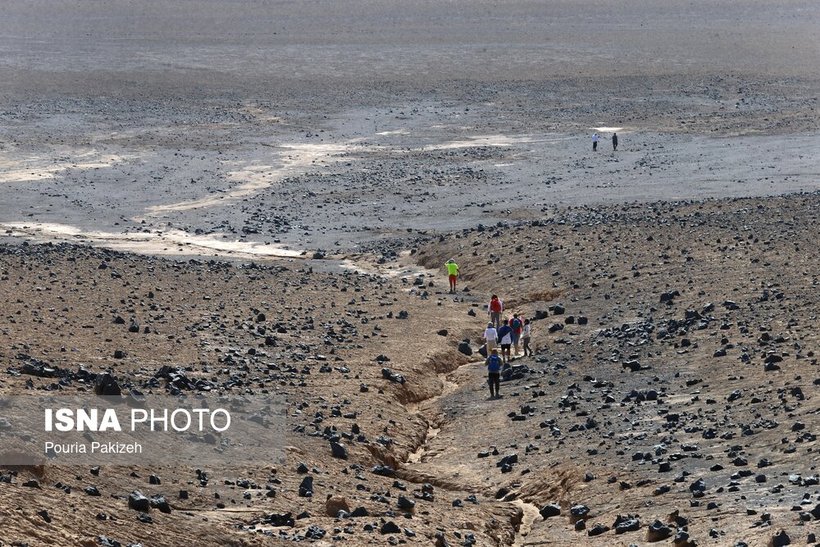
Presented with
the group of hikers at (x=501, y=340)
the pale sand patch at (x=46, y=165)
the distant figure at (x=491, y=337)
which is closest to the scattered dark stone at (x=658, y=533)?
the group of hikers at (x=501, y=340)

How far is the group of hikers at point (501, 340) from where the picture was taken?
21156mm

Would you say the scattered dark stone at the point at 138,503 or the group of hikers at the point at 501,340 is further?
the group of hikers at the point at 501,340

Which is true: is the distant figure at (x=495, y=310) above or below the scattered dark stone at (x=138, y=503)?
below

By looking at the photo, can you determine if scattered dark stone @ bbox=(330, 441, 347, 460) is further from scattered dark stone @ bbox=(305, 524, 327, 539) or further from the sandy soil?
scattered dark stone @ bbox=(305, 524, 327, 539)

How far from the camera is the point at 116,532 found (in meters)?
12.1

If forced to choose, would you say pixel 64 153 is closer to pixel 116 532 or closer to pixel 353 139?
pixel 353 139

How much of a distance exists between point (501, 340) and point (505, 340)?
0.23 metres

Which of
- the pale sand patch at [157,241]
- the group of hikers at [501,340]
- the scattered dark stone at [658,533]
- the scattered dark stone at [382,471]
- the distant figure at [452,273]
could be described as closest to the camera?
the scattered dark stone at [658,533]

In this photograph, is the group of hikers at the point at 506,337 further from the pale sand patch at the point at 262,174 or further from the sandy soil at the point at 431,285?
the pale sand patch at the point at 262,174

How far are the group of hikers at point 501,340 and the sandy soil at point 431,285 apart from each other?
1.36 feet

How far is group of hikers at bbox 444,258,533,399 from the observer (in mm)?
21156

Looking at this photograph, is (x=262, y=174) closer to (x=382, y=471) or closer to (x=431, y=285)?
(x=431, y=285)

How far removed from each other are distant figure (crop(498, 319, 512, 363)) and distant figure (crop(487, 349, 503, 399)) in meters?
1.90

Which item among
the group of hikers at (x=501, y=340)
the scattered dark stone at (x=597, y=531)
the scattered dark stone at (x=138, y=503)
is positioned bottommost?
the group of hikers at (x=501, y=340)
